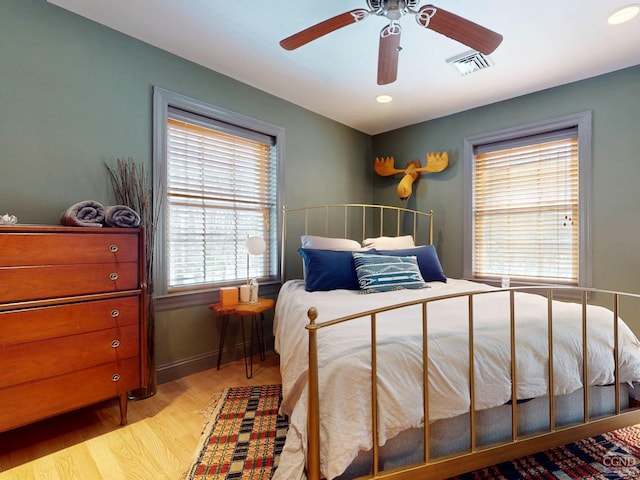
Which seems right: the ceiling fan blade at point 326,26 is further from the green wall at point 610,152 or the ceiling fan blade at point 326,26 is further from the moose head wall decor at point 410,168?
the moose head wall decor at point 410,168

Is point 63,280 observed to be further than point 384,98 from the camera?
No

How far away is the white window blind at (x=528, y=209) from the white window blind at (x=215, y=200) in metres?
2.20

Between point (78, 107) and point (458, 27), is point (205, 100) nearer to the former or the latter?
point (78, 107)

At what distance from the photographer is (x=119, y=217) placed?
1.82m

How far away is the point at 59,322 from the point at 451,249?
3395mm

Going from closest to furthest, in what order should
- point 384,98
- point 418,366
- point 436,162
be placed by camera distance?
point 418,366 → point 384,98 → point 436,162

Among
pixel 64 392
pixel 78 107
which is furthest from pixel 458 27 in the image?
pixel 64 392

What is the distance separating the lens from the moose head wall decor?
11.7 feet

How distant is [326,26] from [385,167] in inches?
94.2

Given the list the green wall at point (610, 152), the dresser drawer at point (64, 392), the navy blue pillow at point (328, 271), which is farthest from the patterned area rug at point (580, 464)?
the dresser drawer at point (64, 392)

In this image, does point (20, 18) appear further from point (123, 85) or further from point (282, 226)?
point (282, 226)

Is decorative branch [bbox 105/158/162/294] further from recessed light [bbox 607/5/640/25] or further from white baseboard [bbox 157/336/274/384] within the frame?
recessed light [bbox 607/5/640/25]

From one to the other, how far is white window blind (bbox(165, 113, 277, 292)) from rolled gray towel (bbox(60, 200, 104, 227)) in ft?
2.09

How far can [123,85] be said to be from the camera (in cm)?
221
